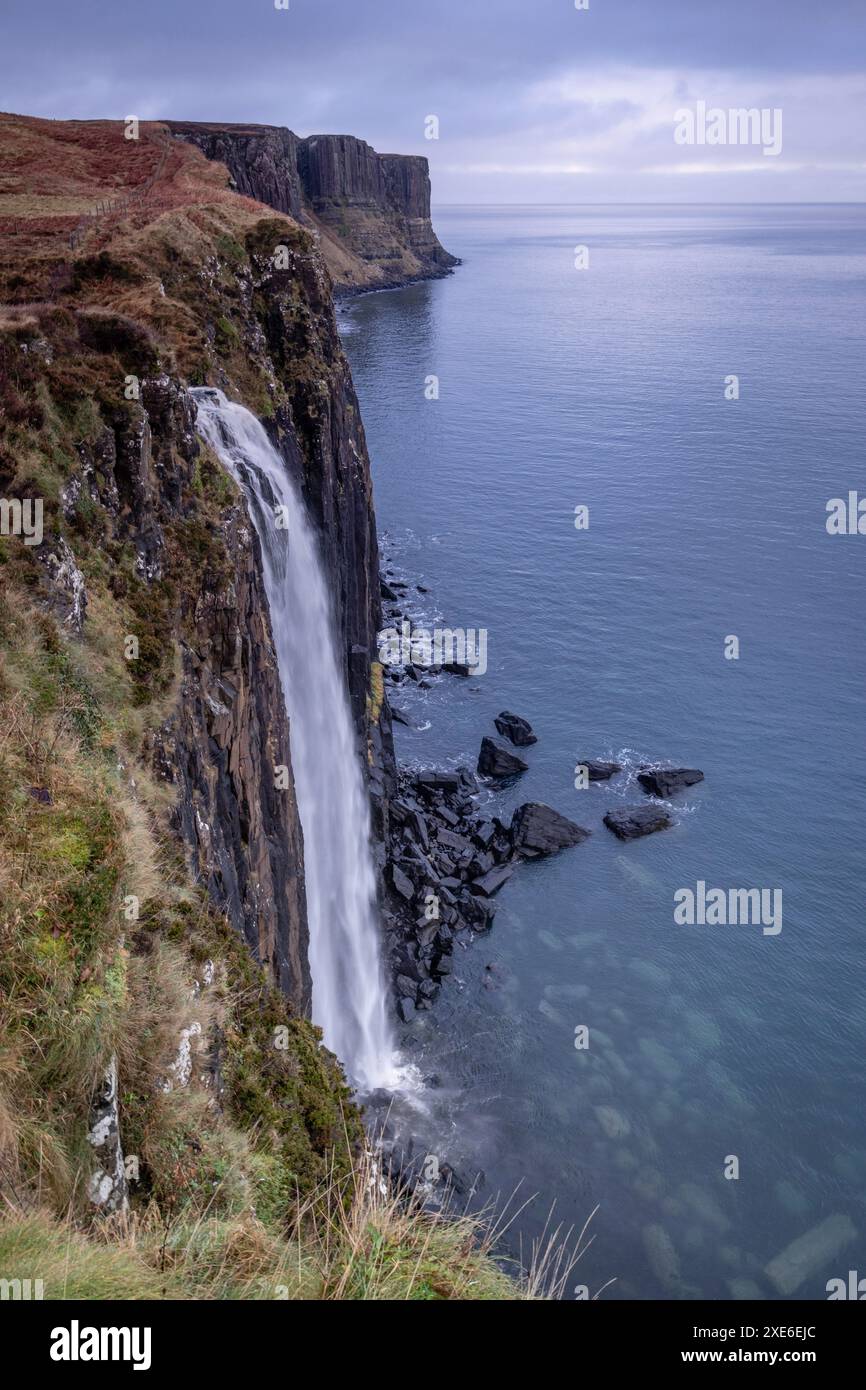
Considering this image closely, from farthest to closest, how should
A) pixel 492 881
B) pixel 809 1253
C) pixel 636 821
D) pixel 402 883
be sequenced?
pixel 636 821 → pixel 492 881 → pixel 402 883 → pixel 809 1253

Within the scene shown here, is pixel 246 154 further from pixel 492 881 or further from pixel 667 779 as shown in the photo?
pixel 492 881

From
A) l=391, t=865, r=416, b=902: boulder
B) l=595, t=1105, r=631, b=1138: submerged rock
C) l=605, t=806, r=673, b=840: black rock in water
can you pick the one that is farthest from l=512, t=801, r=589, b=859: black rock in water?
l=595, t=1105, r=631, b=1138: submerged rock

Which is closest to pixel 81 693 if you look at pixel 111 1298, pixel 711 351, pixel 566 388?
pixel 111 1298

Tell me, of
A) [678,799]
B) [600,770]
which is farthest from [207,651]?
[678,799]

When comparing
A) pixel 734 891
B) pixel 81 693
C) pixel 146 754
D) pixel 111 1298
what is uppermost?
pixel 81 693

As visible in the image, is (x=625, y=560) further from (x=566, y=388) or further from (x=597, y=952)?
(x=566, y=388)

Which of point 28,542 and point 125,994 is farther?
point 28,542
